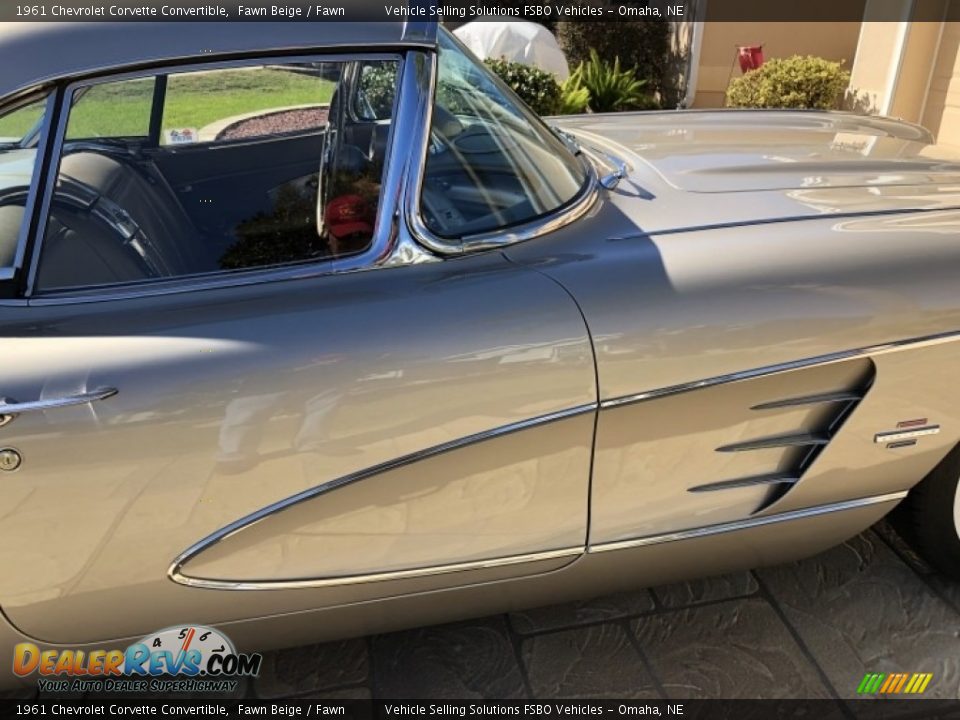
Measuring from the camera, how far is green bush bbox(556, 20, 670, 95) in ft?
33.3

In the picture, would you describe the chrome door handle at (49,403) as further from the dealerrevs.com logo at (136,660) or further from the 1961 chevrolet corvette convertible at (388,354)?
the dealerrevs.com logo at (136,660)

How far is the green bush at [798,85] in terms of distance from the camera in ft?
24.3

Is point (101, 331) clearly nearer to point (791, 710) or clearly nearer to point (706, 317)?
point (706, 317)

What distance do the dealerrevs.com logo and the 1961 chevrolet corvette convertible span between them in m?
0.05

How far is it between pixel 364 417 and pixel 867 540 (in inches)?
71.5

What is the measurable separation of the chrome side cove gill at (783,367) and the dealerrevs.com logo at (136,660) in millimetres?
1016

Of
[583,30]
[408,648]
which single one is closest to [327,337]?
[408,648]

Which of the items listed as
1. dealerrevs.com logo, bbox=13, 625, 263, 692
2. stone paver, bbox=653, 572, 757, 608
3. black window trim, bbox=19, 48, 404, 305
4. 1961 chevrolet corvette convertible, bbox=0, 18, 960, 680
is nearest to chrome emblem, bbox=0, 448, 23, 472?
1961 chevrolet corvette convertible, bbox=0, 18, 960, 680

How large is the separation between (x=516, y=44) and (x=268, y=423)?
685cm

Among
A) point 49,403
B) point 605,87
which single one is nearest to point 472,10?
point 605,87

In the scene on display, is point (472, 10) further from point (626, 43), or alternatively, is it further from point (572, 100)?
point (572, 100)

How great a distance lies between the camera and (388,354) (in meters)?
1.63

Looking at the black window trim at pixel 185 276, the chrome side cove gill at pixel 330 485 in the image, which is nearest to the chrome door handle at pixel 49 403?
the black window trim at pixel 185 276

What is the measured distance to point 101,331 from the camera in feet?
5.29
